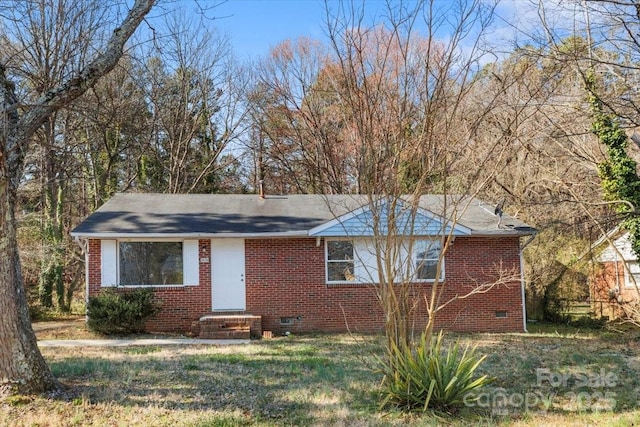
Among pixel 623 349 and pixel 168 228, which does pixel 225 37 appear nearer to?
pixel 168 228

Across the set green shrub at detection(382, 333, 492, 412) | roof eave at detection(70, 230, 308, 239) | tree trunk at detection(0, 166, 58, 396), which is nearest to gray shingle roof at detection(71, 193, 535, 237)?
Answer: roof eave at detection(70, 230, 308, 239)

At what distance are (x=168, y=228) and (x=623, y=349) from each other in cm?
1080

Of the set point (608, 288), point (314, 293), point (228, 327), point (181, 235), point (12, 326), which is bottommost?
point (228, 327)

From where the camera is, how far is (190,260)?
43.7 feet

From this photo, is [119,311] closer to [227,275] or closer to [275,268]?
[227,275]

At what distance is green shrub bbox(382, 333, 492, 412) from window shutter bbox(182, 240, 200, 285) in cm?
873

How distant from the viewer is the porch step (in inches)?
478

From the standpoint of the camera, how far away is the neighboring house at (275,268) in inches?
512

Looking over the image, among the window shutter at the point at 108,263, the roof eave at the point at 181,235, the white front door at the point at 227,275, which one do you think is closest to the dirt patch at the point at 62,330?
the window shutter at the point at 108,263

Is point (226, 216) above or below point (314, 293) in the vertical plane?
above

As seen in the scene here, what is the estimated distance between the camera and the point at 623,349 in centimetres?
1023

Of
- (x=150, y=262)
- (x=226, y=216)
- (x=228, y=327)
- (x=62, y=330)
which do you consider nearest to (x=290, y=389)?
(x=228, y=327)

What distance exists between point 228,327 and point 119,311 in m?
2.62

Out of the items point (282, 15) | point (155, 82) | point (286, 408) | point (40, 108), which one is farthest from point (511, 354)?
point (155, 82)
